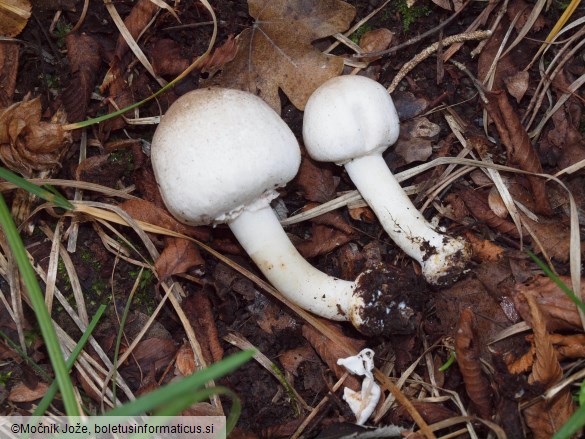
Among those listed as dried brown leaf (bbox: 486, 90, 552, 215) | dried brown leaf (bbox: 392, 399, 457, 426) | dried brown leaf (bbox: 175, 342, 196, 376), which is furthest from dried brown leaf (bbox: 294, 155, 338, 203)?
dried brown leaf (bbox: 392, 399, 457, 426)

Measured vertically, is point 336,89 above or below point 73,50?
below

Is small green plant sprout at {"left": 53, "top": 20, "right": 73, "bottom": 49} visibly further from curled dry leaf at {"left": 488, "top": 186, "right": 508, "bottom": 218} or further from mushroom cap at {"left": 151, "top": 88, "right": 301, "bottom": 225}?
curled dry leaf at {"left": 488, "top": 186, "right": 508, "bottom": 218}

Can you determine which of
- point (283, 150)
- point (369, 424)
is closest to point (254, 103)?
point (283, 150)

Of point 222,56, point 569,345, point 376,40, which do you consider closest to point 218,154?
point 222,56

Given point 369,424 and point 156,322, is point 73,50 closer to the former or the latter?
point 156,322

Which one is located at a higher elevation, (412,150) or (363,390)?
(412,150)

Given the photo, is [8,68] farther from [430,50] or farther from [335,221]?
[430,50]

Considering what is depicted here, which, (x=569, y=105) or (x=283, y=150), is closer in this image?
(x=283, y=150)
